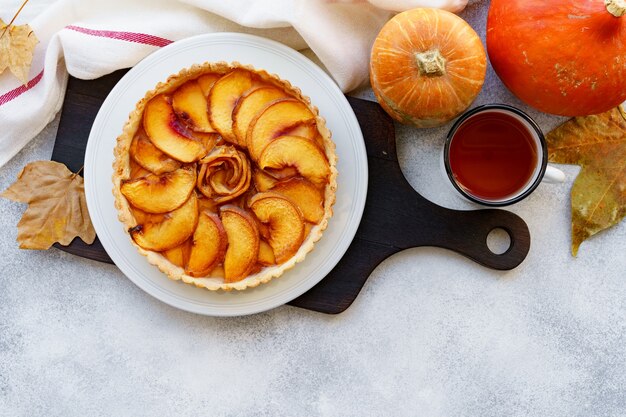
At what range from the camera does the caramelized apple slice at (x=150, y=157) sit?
2283mm

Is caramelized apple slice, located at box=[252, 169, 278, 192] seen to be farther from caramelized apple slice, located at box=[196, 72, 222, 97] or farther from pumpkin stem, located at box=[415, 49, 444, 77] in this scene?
pumpkin stem, located at box=[415, 49, 444, 77]

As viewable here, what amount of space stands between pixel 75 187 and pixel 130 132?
1.46 feet

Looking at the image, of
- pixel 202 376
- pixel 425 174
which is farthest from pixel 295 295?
pixel 425 174

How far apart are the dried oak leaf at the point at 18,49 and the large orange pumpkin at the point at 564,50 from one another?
1846mm

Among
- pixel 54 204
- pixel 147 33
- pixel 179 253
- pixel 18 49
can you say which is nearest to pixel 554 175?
pixel 179 253

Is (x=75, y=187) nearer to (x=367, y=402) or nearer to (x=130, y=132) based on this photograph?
(x=130, y=132)

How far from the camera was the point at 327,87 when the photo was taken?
2.49 meters

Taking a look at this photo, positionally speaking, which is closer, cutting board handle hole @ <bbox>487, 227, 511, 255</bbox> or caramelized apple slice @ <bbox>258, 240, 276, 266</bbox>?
caramelized apple slice @ <bbox>258, 240, 276, 266</bbox>

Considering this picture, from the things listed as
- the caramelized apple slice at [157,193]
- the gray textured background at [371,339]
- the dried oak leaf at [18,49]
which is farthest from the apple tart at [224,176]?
the dried oak leaf at [18,49]

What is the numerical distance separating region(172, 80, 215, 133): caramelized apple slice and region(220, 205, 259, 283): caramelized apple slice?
0.32 m

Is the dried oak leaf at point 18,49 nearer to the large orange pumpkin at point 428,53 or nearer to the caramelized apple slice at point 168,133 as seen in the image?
the caramelized apple slice at point 168,133

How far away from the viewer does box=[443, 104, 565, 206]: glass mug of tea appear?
239cm

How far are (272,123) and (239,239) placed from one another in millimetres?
433

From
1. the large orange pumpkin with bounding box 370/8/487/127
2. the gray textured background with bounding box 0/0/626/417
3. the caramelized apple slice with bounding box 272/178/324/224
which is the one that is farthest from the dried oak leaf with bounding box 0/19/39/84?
the large orange pumpkin with bounding box 370/8/487/127
